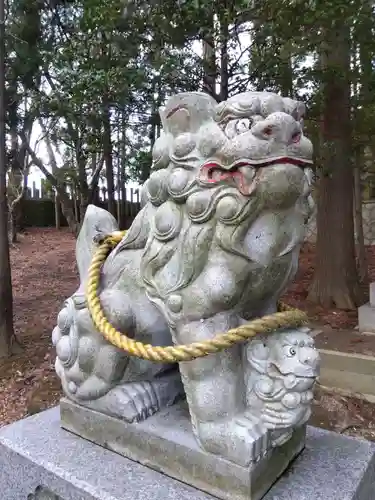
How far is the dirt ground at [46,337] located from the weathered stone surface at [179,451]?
1.64m

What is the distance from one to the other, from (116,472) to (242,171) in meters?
0.94

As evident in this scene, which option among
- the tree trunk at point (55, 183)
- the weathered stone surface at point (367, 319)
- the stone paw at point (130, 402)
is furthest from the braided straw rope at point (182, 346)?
the tree trunk at point (55, 183)

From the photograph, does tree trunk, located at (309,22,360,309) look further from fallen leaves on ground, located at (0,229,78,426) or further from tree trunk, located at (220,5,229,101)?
fallen leaves on ground, located at (0,229,78,426)

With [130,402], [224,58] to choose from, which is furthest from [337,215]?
[130,402]

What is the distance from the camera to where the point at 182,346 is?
1271mm

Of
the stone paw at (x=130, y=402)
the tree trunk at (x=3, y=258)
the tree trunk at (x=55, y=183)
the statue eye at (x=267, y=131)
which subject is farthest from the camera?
the tree trunk at (x=55, y=183)

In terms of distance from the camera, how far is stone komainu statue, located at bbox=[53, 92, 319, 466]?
3.87ft

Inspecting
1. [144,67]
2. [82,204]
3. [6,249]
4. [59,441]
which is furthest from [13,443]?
[82,204]

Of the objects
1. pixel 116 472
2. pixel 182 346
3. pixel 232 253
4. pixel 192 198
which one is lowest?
pixel 116 472

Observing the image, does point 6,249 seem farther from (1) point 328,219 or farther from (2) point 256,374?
(1) point 328,219

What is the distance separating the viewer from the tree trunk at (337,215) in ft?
16.2

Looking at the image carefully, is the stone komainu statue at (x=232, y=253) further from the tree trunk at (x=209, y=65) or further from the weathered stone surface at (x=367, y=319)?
the weathered stone surface at (x=367, y=319)

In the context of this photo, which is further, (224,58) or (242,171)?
(224,58)

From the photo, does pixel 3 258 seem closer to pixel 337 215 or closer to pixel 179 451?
pixel 179 451
